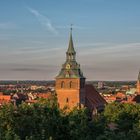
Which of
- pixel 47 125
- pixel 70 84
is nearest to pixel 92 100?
pixel 70 84

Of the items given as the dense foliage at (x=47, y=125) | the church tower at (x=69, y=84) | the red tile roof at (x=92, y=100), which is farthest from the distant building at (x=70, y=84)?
the dense foliage at (x=47, y=125)

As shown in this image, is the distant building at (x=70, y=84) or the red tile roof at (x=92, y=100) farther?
the red tile roof at (x=92, y=100)

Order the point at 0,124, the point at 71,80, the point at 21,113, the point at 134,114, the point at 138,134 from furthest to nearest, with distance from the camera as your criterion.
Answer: the point at 71,80
the point at 134,114
the point at 138,134
the point at 21,113
the point at 0,124

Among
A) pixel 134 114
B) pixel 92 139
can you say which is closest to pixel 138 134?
pixel 92 139

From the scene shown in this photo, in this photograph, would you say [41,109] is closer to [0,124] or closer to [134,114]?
[0,124]

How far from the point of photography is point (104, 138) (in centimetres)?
3109

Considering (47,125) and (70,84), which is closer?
(47,125)

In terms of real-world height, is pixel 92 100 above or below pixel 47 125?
above

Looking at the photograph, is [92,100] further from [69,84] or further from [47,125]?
[47,125]

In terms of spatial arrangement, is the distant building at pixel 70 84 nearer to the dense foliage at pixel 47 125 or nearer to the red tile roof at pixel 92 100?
the red tile roof at pixel 92 100

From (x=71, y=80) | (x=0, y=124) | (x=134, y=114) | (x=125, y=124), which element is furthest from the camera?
(x=71, y=80)

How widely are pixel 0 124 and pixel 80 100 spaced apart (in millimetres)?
35870

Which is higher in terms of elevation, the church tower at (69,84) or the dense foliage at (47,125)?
the church tower at (69,84)

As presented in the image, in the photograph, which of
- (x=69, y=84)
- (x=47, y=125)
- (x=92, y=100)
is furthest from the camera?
(x=92, y=100)
